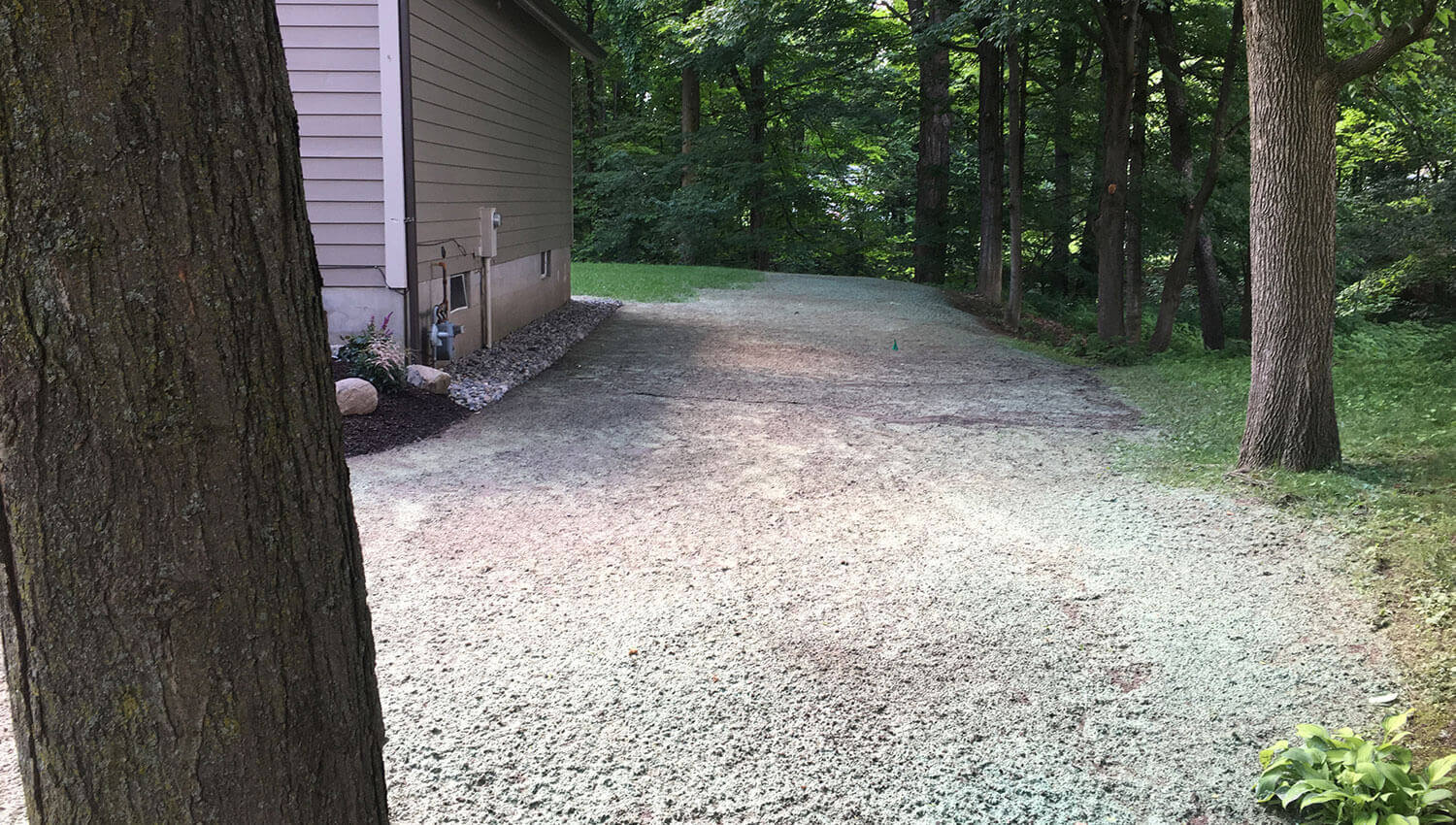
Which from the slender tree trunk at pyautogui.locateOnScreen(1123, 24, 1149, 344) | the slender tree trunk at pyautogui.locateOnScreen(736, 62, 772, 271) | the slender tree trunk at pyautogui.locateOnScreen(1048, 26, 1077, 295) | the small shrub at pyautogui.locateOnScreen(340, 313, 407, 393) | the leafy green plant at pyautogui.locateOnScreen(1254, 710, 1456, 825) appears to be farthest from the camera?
the slender tree trunk at pyautogui.locateOnScreen(736, 62, 772, 271)

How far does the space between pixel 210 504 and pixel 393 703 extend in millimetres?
1983

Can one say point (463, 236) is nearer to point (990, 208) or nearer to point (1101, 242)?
point (1101, 242)

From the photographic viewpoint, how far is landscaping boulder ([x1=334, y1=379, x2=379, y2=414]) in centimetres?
697

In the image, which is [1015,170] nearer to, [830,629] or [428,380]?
[428,380]

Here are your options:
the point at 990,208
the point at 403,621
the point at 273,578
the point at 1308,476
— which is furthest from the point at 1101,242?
the point at 273,578

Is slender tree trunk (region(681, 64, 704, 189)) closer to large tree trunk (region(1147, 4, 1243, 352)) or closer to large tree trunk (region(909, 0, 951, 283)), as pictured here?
large tree trunk (region(909, 0, 951, 283))

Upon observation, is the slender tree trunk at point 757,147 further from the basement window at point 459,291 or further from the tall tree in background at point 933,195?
the basement window at point 459,291

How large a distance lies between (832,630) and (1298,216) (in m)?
3.60

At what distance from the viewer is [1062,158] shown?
19.7 metres

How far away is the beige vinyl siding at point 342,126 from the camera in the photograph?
7.90 metres

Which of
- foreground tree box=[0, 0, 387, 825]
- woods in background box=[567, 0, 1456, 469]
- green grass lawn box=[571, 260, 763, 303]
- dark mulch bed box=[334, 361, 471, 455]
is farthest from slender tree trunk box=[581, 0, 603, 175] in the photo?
foreground tree box=[0, 0, 387, 825]

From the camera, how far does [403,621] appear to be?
156 inches

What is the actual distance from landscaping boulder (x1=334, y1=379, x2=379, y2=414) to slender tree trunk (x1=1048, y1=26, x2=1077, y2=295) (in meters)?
10.3

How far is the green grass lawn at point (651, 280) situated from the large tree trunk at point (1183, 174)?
7.06m
